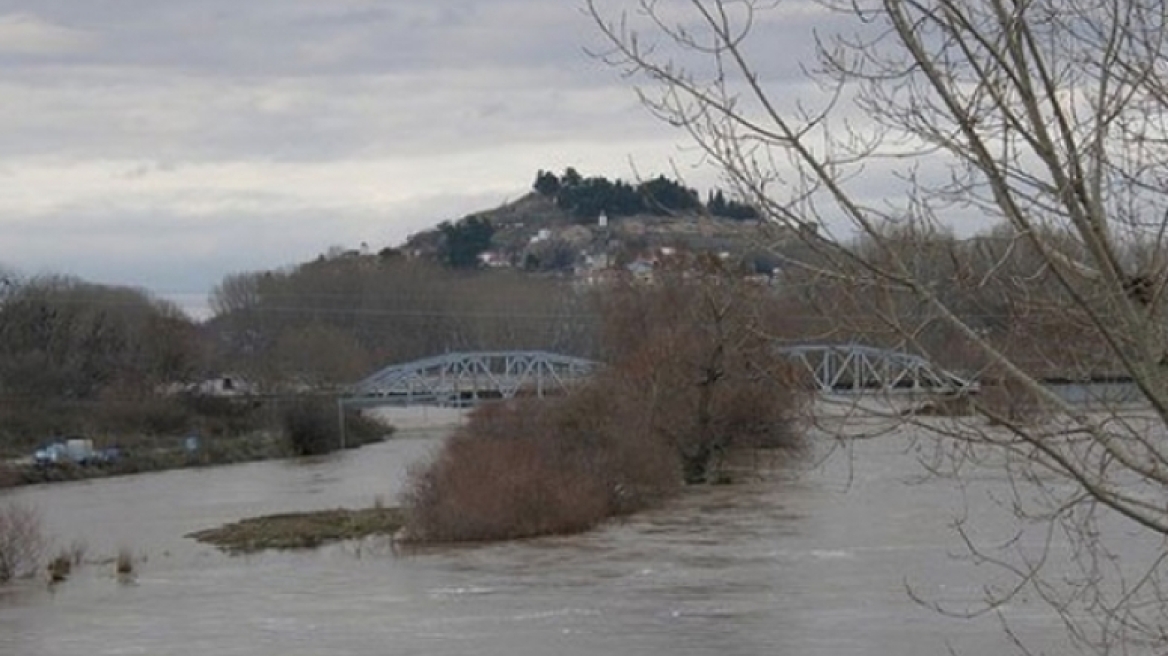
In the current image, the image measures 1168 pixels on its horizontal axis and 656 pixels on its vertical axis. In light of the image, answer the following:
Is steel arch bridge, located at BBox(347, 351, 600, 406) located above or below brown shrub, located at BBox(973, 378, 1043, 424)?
below

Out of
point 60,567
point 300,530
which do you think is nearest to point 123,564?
point 60,567

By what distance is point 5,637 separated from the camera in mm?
20641

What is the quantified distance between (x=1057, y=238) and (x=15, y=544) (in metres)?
26.2

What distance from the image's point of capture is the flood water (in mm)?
18250

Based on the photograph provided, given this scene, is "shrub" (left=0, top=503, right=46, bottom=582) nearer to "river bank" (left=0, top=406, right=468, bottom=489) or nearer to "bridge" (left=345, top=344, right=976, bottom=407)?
"bridge" (left=345, top=344, right=976, bottom=407)

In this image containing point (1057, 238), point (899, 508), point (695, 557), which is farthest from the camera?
point (899, 508)

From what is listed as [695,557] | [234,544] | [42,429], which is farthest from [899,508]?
[42,429]

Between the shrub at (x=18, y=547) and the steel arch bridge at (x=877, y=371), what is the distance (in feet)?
78.7

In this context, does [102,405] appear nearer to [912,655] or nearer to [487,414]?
[487,414]

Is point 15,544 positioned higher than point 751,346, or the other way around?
point 751,346

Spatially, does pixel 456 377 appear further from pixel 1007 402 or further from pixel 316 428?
pixel 1007 402

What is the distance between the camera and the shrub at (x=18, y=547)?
27125 millimetres

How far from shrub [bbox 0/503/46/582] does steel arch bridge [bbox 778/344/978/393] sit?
24.0m

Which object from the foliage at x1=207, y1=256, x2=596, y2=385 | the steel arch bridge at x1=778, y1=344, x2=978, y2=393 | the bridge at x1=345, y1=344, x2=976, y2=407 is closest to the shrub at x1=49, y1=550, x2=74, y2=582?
the bridge at x1=345, y1=344, x2=976, y2=407
